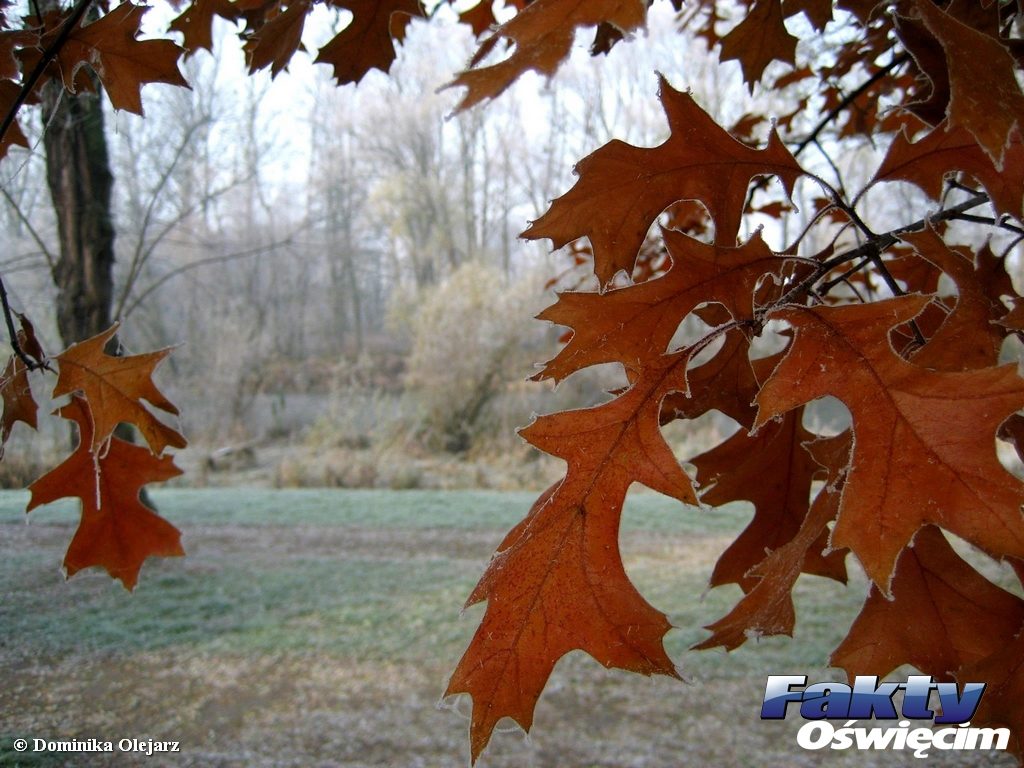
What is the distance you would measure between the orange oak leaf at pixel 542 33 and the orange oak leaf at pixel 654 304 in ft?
0.39

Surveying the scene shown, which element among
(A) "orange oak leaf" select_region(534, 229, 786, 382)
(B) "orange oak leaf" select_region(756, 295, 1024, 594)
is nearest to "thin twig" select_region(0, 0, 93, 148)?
(A) "orange oak leaf" select_region(534, 229, 786, 382)

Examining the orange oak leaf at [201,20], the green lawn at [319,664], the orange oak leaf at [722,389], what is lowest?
the green lawn at [319,664]

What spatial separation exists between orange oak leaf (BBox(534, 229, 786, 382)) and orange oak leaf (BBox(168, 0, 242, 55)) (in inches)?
21.2

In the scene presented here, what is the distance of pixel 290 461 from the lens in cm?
512

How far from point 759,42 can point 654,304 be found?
0.47 meters

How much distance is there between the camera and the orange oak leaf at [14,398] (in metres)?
0.56

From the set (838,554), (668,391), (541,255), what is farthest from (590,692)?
(541,255)

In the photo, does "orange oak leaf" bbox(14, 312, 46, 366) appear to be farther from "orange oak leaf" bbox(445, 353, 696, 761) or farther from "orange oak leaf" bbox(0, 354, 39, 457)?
"orange oak leaf" bbox(445, 353, 696, 761)

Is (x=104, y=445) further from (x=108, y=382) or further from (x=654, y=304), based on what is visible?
(x=654, y=304)

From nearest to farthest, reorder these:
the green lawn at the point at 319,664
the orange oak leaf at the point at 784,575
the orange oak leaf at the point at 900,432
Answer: the orange oak leaf at the point at 900,432 < the orange oak leaf at the point at 784,575 < the green lawn at the point at 319,664

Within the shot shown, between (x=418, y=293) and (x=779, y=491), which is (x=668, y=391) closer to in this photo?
(x=779, y=491)

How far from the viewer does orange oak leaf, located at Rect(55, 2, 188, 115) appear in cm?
55

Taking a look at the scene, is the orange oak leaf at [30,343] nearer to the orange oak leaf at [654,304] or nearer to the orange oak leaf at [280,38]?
the orange oak leaf at [280,38]

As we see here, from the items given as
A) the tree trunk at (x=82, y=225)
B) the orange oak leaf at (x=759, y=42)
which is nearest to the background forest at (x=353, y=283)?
the tree trunk at (x=82, y=225)
